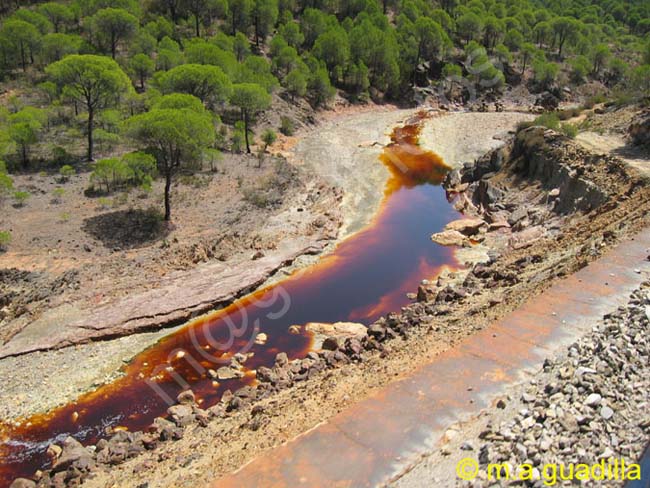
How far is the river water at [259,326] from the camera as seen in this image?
63.5 feet

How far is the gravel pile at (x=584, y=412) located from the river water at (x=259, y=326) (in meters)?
12.2

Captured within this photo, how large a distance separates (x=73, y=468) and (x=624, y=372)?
1579 cm

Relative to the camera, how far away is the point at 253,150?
50.5 m

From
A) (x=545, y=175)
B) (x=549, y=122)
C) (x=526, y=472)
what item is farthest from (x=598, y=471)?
(x=549, y=122)

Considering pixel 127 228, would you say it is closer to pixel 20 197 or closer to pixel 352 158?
pixel 20 197

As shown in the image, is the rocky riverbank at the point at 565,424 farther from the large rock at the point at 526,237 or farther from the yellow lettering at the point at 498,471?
the large rock at the point at 526,237

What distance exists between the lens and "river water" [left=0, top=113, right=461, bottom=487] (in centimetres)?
1934

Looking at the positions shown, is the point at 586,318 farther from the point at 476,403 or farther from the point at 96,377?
the point at 96,377

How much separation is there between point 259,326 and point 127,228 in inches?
456

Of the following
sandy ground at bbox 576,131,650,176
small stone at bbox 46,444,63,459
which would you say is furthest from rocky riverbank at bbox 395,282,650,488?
sandy ground at bbox 576,131,650,176

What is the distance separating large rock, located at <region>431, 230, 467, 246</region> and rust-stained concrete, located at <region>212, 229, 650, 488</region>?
14.7 m

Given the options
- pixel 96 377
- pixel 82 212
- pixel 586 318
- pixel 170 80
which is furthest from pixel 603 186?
pixel 170 80

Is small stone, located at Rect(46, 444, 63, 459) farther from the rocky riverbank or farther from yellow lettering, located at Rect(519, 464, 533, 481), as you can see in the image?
yellow lettering, located at Rect(519, 464, 533, 481)

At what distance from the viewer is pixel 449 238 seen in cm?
3591
